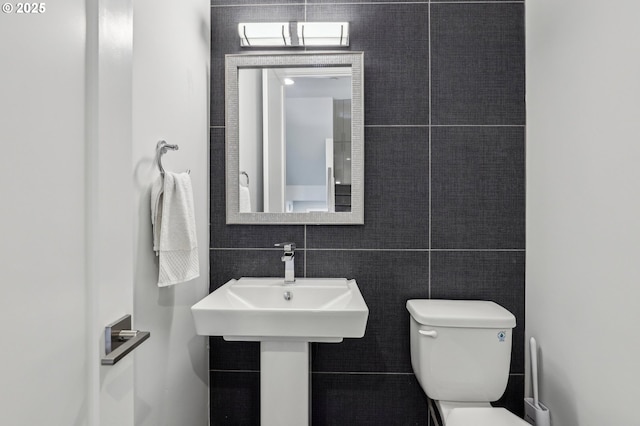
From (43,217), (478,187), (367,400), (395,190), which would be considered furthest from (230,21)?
(367,400)

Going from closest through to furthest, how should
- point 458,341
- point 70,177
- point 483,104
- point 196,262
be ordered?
point 70,177, point 196,262, point 458,341, point 483,104

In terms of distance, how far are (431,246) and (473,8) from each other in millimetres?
1140

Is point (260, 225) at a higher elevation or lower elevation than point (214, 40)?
lower

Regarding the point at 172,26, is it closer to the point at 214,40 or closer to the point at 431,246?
the point at 214,40

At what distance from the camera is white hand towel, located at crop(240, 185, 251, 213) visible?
1.91 meters

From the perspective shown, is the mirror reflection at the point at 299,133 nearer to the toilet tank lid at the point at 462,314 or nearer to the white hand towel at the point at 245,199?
the white hand towel at the point at 245,199

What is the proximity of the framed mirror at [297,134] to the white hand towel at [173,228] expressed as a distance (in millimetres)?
526

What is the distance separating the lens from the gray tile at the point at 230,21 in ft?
6.28

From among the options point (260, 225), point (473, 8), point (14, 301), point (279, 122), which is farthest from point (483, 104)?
point (14, 301)

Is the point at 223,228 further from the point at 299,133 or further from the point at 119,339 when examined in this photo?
the point at 119,339

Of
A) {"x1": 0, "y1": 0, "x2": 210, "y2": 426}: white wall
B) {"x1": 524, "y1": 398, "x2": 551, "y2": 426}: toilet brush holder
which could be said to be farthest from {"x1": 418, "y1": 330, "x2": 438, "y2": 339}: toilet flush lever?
{"x1": 0, "y1": 0, "x2": 210, "y2": 426}: white wall

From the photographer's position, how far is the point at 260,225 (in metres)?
1.91

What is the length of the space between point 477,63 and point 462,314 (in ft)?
3.78

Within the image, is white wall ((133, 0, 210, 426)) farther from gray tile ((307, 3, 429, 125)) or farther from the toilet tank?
the toilet tank
